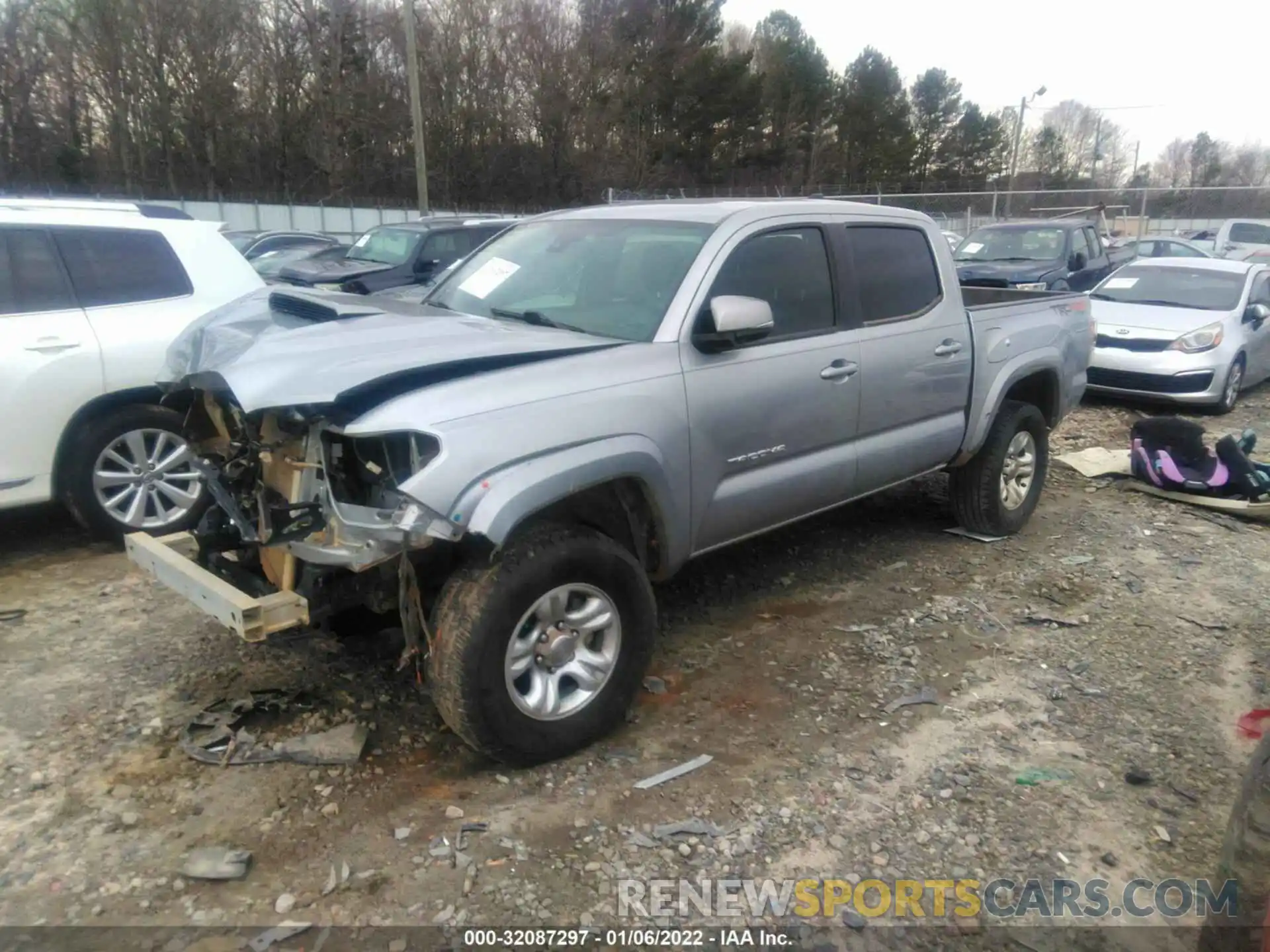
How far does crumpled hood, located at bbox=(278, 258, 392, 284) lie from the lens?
38.5ft

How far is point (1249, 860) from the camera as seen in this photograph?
82.8 inches

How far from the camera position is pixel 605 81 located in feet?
133

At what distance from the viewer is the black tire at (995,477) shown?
566 cm

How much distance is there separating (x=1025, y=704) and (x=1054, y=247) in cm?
1144

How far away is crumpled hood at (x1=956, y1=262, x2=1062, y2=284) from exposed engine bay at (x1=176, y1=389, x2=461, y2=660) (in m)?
11.4

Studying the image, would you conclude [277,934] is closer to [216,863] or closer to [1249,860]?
[216,863]

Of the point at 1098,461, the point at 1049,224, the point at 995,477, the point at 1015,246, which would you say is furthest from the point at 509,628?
the point at 1049,224

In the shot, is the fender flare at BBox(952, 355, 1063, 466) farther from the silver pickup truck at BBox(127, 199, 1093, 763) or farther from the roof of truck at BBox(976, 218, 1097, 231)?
the roof of truck at BBox(976, 218, 1097, 231)

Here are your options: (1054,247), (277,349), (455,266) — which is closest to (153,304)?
(455,266)

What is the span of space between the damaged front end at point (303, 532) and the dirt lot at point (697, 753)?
0.60 m

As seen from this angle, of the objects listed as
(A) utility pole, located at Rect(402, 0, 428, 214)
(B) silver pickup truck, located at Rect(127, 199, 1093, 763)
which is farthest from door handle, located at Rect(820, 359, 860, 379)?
(A) utility pole, located at Rect(402, 0, 428, 214)

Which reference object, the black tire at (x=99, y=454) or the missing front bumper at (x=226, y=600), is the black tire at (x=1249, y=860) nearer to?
the missing front bumper at (x=226, y=600)

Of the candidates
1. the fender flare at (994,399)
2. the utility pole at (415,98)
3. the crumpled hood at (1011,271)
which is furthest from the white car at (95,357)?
the utility pole at (415,98)

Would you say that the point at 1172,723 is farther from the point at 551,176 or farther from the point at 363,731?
the point at 551,176
